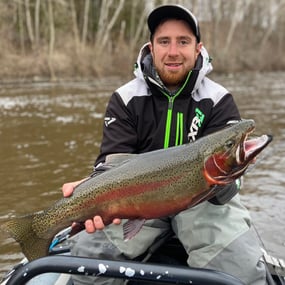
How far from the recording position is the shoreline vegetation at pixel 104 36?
2644 centimetres

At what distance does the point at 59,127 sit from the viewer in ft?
37.8

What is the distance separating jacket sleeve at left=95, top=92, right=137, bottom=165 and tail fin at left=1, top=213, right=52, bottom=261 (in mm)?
779

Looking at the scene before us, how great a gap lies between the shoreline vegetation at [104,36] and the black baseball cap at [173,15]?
21.9m

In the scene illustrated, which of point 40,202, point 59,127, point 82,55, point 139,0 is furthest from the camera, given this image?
point 139,0

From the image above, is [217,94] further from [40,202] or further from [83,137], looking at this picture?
[83,137]

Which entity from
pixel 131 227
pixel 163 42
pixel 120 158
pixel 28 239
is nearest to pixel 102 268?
pixel 131 227

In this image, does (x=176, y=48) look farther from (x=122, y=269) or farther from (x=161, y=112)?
(x=122, y=269)

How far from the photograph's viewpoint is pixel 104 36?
31.7 metres

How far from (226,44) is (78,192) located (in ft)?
111

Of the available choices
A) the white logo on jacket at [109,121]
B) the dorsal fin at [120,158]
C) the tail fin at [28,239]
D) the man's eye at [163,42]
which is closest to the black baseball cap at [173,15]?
the man's eye at [163,42]

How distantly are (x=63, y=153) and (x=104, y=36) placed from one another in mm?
23855

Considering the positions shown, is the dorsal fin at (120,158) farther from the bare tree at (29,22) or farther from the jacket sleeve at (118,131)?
the bare tree at (29,22)

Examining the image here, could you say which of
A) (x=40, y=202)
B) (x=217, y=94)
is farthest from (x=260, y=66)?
(x=217, y=94)

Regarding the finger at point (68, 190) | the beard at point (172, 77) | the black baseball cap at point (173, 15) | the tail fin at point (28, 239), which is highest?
the black baseball cap at point (173, 15)
